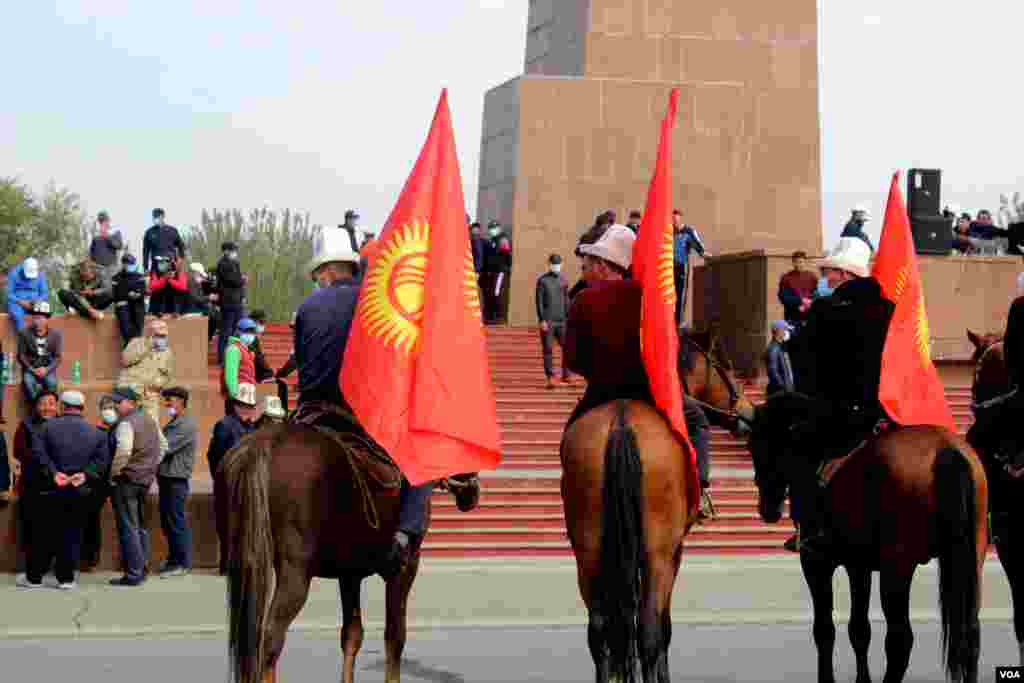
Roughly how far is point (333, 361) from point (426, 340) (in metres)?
0.52

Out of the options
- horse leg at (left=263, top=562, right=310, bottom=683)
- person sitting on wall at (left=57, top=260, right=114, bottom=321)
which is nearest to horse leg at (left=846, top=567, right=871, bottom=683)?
horse leg at (left=263, top=562, right=310, bottom=683)

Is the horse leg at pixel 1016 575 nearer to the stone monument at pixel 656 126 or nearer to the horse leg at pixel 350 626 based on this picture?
the horse leg at pixel 350 626

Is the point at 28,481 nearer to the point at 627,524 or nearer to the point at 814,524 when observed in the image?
the point at 814,524

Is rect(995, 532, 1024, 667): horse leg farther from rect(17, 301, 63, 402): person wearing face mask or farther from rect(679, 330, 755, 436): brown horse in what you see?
rect(17, 301, 63, 402): person wearing face mask

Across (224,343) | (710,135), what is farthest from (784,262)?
(224,343)

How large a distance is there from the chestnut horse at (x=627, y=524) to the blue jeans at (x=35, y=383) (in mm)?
14667

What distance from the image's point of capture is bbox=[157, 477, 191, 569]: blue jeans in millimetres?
18891

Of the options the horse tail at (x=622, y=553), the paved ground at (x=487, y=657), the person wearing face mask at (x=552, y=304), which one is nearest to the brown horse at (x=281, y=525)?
the horse tail at (x=622, y=553)

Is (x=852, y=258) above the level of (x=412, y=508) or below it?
above

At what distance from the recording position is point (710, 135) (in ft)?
117

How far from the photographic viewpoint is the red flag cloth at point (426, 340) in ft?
35.5

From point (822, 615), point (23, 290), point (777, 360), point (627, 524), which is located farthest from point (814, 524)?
point (23, 290)

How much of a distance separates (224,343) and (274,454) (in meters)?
18.1

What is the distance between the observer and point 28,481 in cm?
1858
